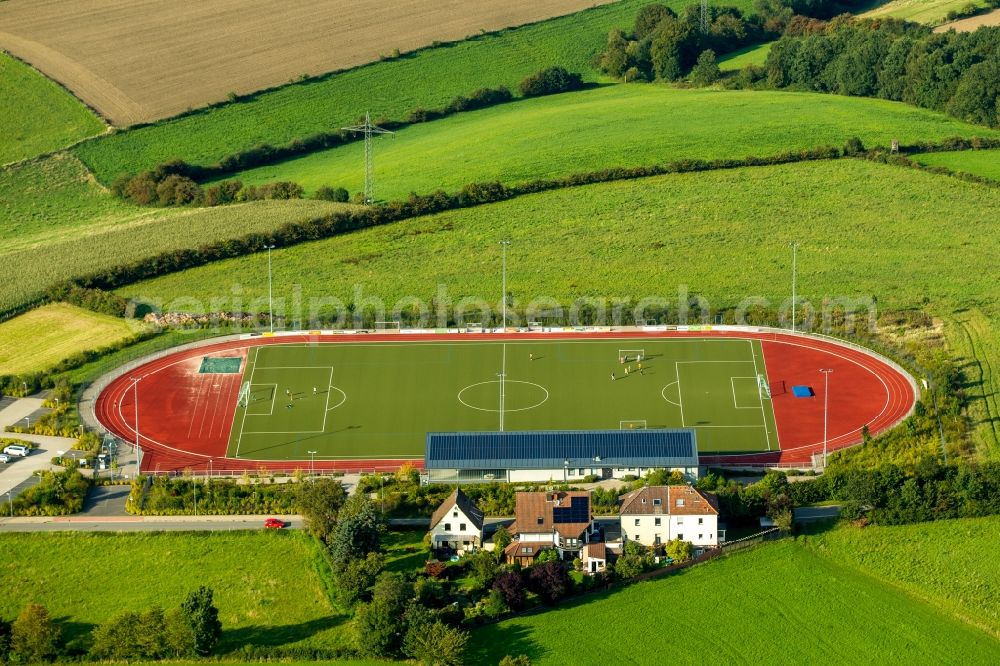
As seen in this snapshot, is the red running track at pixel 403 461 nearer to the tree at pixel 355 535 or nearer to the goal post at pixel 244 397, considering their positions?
the goal post at pixel 244 397

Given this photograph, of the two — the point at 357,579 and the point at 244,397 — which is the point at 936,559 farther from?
the point at 244,397

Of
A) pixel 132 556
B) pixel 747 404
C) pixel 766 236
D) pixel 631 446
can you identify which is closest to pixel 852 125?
pixel 766 236

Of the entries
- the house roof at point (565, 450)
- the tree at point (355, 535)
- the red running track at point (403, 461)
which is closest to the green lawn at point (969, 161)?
the red running track at point (403, 461)

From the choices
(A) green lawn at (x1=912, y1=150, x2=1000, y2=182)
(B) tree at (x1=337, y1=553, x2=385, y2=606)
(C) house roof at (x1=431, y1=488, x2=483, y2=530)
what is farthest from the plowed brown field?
(B) tree at (x1=337, y1=553, x2=385, y2=606)

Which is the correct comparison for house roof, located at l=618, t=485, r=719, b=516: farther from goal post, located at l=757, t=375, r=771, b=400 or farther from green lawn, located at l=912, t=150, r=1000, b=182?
green lawn, located at l=912, t=150, r=1000, b=182

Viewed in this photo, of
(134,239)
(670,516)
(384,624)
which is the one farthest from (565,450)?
(134,239)
